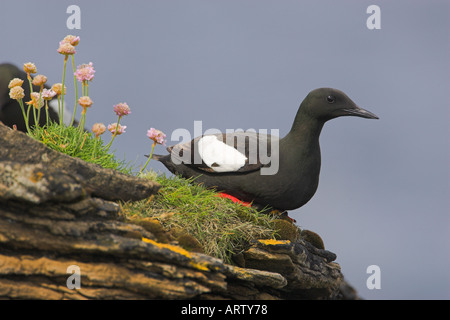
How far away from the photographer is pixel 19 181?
5.04m

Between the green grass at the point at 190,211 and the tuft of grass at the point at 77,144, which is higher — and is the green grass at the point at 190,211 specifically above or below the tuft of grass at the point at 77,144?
below

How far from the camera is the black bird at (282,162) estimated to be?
744 cm

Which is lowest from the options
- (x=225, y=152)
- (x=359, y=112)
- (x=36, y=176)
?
(x=36, y=176)

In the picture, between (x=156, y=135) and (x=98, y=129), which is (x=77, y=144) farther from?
(x=156, y=135)

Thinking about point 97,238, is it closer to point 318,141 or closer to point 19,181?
point 19,181

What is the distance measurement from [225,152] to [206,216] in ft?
3.71

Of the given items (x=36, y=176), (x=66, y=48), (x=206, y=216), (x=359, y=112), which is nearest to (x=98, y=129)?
(x=66, y=48)

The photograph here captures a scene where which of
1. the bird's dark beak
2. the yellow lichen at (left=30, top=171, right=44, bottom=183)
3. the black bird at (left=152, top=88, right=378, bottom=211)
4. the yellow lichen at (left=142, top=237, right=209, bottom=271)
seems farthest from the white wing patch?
the yellow lichen at (left=30, top=171, right=44, bottom=183)

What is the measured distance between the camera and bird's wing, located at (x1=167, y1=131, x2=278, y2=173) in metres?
7.55

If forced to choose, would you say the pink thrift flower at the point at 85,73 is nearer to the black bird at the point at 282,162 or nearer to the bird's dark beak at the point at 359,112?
the black bird at the point at 282,162

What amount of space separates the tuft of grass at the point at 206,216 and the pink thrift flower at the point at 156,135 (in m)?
0.52

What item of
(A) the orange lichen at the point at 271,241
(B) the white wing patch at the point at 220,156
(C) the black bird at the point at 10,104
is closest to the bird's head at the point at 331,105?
(B) the white wing patch at the point at 220,156

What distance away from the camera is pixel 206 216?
6.99 meters
